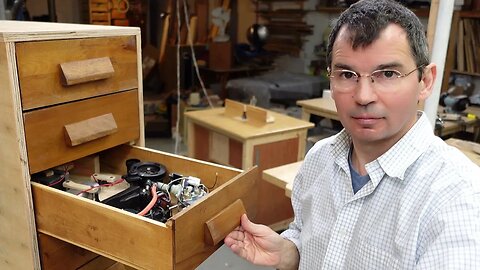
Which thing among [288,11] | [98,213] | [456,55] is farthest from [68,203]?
[288,11]

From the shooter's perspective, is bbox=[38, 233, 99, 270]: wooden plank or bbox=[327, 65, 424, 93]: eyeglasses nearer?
bbox=[327, 65, 424, 93]: eyeglasses

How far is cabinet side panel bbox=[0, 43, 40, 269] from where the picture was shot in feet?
2.86

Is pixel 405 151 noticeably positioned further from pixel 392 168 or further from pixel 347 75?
pixel 347 75

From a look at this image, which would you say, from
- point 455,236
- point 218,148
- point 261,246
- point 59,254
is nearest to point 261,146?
point 218,148

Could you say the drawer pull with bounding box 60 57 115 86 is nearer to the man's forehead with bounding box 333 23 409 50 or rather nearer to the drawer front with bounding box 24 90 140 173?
the drawer front with bounding box 24 90 140 173

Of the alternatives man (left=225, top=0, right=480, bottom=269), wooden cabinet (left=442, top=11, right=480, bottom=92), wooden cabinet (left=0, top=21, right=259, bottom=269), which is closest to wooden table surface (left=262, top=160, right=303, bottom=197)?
wooden cabinet (left=0, top=21, right=259, bottom=269)

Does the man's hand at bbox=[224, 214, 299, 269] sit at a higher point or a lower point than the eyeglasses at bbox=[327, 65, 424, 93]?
lower

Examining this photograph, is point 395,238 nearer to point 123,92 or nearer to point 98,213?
point 98,213

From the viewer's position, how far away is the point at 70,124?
1.02 meters

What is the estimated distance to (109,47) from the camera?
109cm

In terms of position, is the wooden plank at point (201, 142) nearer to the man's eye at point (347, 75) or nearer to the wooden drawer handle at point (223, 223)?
the wooden drawer handle at point (223, 223)

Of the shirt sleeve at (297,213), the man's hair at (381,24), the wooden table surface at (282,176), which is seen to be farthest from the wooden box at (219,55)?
the man's hair at (381,24)

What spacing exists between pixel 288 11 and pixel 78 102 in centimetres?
559

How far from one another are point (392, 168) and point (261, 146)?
1.68 metres
